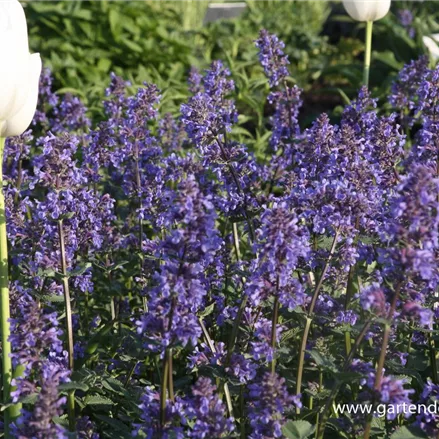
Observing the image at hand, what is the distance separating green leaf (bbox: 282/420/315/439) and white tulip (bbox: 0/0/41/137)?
1.16 m

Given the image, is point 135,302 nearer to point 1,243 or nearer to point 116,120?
point 116,120

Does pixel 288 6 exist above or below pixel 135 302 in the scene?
above

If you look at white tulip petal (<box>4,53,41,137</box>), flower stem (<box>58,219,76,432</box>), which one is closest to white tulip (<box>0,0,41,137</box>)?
white tulip petal (<box>4,53,41,137</box>)

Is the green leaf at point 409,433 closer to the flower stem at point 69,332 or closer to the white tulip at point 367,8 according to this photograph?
the flower stem at point 69,332

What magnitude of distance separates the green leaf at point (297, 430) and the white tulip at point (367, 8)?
2.78 meters

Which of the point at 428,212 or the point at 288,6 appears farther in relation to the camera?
the point at 288,6

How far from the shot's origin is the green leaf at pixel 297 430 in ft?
7.55

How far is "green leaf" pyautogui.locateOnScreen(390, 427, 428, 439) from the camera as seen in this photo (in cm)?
239

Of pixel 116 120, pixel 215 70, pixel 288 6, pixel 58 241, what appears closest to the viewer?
pixel 58 241

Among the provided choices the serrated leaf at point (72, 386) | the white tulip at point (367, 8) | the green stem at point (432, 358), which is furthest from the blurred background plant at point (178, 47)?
the serrated leaf at point (72, 386)

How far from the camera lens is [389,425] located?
2.94m

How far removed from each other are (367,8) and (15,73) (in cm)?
252

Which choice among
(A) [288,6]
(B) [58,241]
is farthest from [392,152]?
(A) [288,6]

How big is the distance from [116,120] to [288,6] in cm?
766
